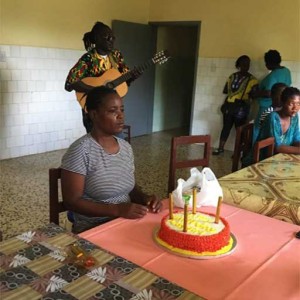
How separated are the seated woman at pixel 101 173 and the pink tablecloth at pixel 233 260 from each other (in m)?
0.18

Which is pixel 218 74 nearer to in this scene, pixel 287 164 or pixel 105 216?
pixel 287 164

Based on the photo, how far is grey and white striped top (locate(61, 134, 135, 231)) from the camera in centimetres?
154

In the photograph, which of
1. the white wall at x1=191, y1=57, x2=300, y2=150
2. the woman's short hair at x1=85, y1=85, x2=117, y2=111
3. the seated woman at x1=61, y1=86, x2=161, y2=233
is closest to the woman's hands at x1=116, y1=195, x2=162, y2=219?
the seated woman at x1=61, y1=86, x2=161, y2=233

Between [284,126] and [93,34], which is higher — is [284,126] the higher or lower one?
the lower one

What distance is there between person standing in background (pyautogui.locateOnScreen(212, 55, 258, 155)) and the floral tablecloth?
14.7 ft

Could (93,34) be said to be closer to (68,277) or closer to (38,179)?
(38,179)

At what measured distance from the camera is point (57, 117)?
516cm

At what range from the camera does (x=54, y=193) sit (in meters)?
1.61

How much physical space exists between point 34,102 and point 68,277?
418 cm

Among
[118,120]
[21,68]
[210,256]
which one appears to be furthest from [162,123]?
[210,256]

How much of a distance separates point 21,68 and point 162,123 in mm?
3184

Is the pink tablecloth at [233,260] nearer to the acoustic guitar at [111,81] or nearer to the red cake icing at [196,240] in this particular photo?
the red cake icing at [196,240]

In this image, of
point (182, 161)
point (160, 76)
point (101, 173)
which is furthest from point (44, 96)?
point (101, 173)

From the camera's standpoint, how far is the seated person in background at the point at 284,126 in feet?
9.09
